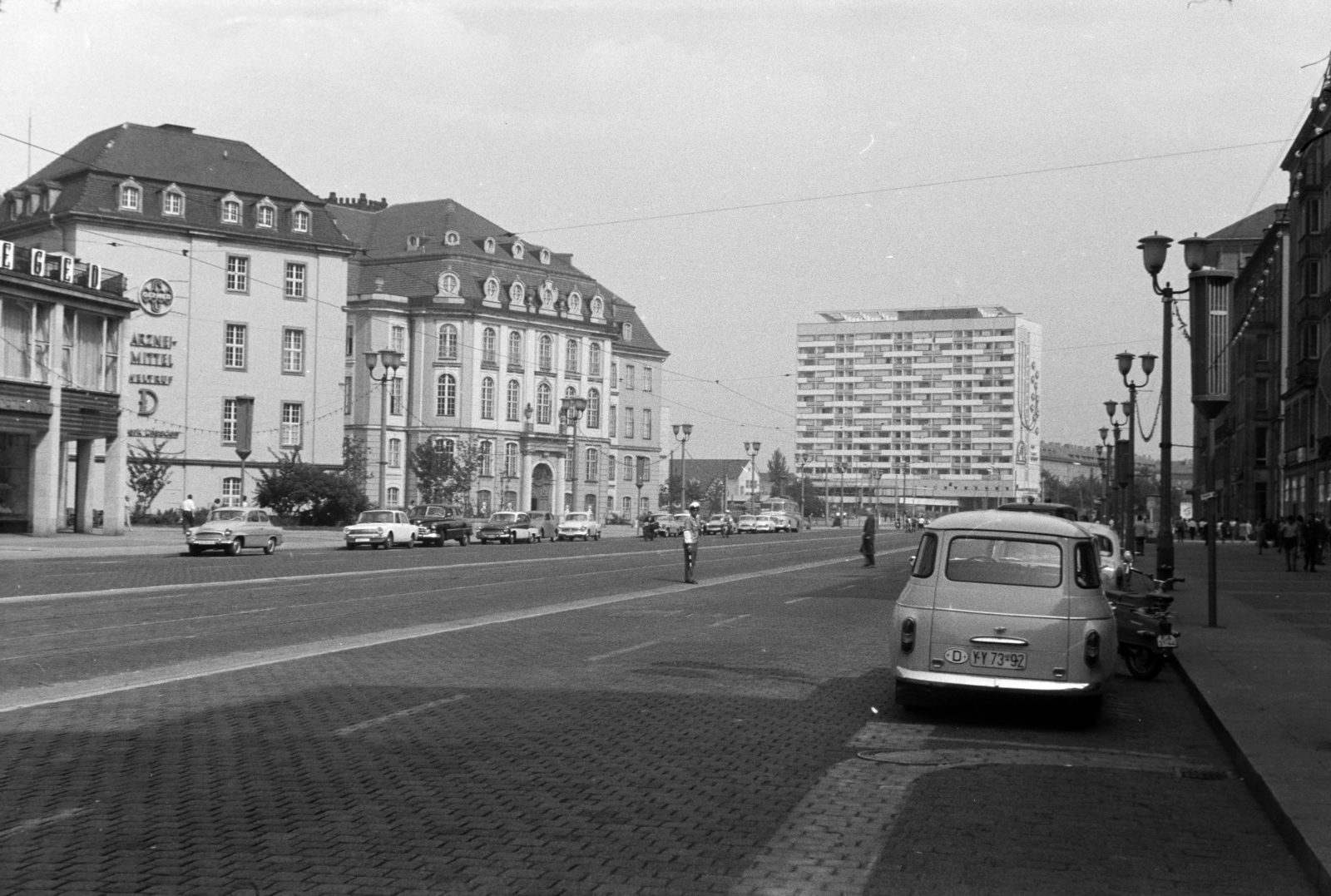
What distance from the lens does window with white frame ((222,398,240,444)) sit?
77875mm

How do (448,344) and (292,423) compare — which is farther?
(448,344)

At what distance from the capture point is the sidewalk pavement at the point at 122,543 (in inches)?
1658

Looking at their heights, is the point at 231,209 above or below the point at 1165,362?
above

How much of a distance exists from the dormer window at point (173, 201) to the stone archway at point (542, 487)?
124 ft

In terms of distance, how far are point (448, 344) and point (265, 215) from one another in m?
24.9

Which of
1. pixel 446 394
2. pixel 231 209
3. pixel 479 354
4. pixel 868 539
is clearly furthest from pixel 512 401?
pixel 868 539

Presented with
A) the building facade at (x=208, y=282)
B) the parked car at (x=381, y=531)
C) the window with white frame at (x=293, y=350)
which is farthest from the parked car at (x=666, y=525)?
the parked car at (x=381, y=531)

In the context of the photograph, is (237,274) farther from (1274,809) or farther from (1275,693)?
(1274,809)

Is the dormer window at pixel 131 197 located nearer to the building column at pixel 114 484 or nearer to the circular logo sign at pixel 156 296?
the circular logo sign at pixel 156 296

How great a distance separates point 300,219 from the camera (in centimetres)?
8100

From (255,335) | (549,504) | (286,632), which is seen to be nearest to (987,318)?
Result: (549,504)

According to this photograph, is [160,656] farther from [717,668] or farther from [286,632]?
[717,668]

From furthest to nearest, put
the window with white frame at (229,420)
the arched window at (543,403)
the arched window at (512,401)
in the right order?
the arched window at (543,403), the arched window at (512,401), the window with white frame at (229,420)

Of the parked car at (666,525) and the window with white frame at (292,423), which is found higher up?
the window with white frame at (292,423)
